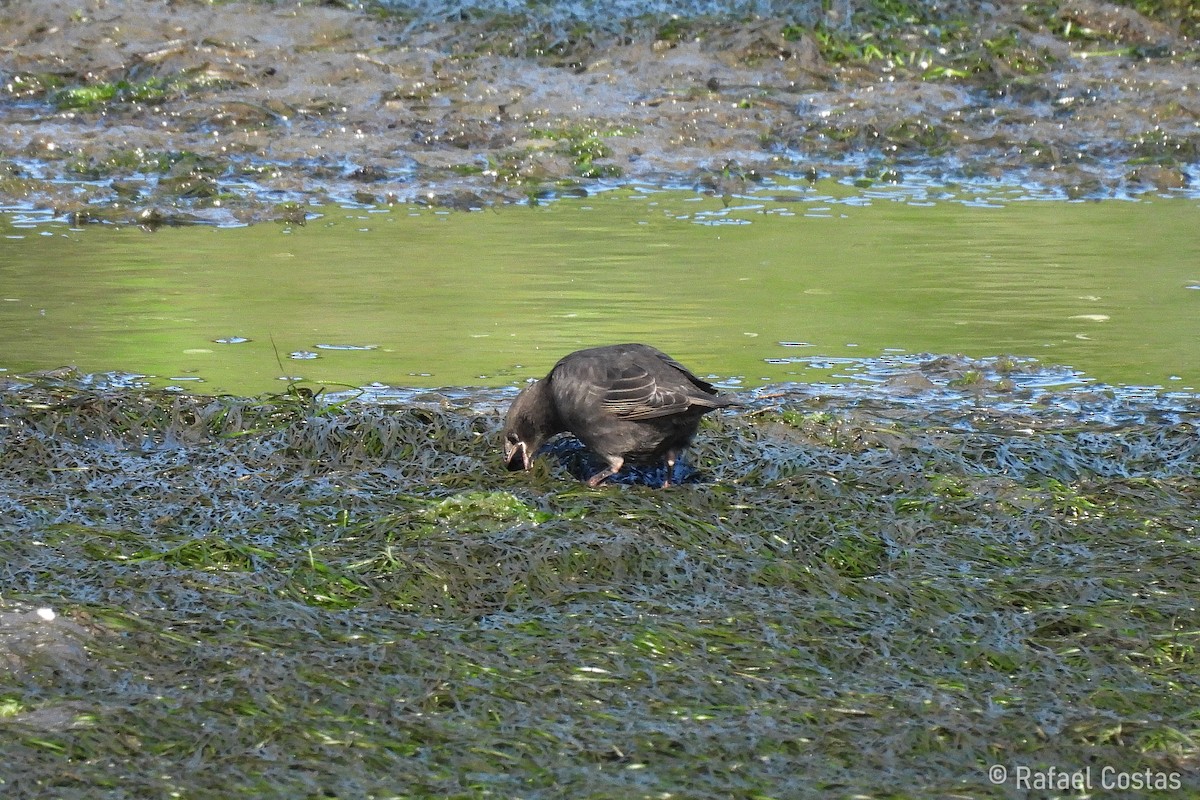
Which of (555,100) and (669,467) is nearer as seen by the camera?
(669,467)

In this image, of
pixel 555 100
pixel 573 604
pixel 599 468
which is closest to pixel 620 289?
pixel 599 468

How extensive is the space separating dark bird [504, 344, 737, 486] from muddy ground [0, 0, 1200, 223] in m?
5.40

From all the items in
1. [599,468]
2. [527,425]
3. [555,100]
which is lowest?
[599,468]

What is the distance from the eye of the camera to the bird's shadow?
198 inches

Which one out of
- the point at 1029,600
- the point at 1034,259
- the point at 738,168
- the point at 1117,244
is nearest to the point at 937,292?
the point at 1034,259

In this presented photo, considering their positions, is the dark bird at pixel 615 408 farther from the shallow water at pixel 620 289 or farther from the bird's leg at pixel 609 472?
the shallow water at pixel 620 289

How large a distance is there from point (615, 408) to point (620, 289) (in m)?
3.33

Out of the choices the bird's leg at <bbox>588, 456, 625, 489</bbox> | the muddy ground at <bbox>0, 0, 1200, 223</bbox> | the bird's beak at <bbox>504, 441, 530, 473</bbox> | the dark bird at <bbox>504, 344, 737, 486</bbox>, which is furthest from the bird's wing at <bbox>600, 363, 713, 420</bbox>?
the muddy ground at <bbox>0, 0, 1200, 223</bbox>

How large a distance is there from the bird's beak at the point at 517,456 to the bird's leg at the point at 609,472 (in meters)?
0.22

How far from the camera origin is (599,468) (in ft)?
17.3

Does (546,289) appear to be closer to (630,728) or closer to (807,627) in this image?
(807,627)

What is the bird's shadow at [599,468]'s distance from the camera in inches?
198

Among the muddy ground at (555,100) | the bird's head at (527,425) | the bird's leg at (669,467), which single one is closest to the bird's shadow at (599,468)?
the bird's leg at (669,467)

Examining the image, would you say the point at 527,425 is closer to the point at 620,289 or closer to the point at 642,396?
the point at 642,396
